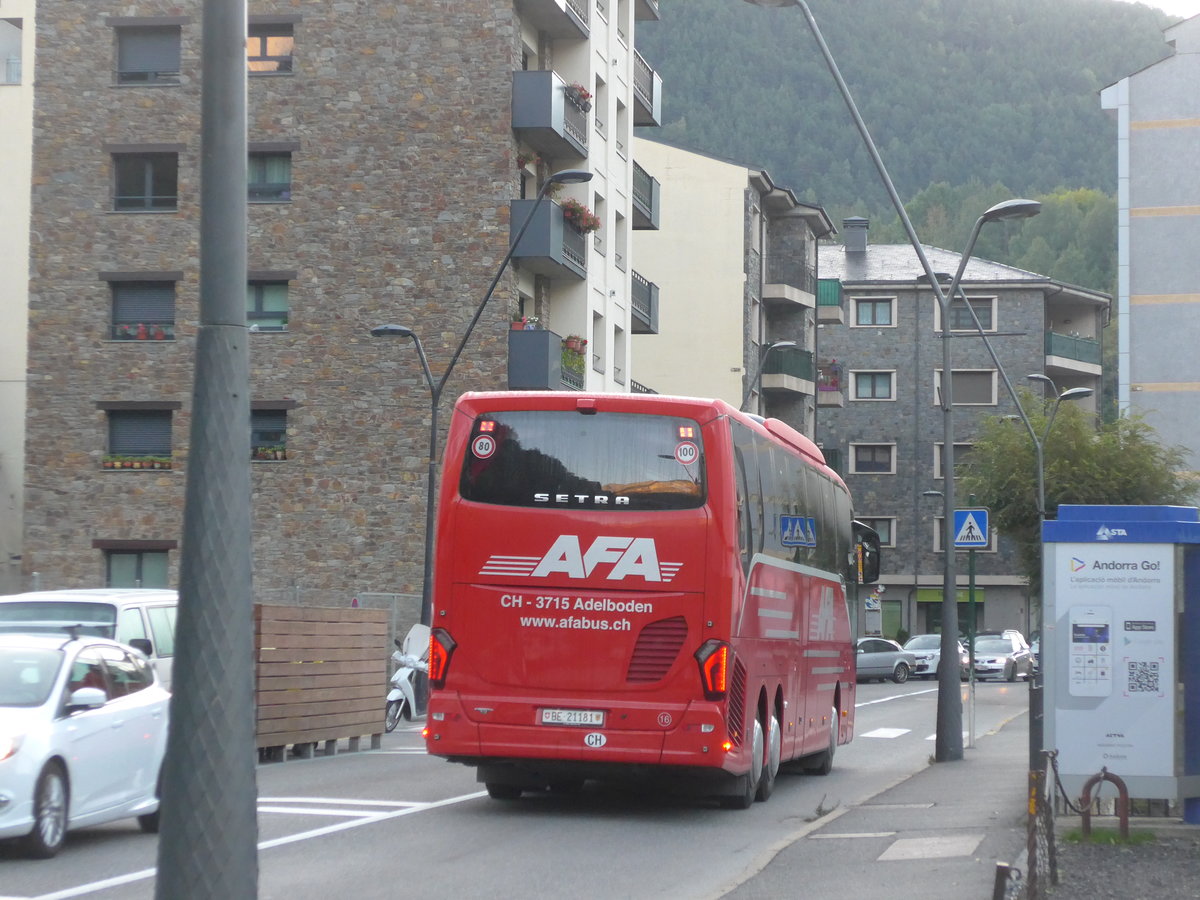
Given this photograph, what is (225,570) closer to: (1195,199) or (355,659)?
(355,659)

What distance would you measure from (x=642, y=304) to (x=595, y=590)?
37.5 m

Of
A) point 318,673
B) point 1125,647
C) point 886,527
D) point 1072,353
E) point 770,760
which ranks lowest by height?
point 770,760

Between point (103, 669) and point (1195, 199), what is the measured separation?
46174mm

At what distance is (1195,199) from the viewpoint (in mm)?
52438

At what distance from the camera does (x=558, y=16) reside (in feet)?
138

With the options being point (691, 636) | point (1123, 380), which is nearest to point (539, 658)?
point (691, 636)

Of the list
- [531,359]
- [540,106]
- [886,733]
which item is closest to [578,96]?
[540,106]

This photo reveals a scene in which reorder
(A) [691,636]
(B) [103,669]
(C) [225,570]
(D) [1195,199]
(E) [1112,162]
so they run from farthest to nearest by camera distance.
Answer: (E) [1112,162]
(D) [1195,199]
(A) [691,636]
(B) [103,669]
(C) [225,570]

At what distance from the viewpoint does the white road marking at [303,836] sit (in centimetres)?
974

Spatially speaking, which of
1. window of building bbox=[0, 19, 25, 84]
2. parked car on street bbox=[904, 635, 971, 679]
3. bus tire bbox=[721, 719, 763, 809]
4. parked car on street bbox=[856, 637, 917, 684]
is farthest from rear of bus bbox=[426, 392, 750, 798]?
parked car on street bbox=[904, 635, 971, 679]

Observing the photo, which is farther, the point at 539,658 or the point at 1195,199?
the point at 1195,199

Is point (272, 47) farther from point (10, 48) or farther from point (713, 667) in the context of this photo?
point (713, 667)

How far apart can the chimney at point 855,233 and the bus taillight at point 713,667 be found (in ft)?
238

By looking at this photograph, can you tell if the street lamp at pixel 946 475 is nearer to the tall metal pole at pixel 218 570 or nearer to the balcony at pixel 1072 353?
the tall metal pole at pixel 218 570
